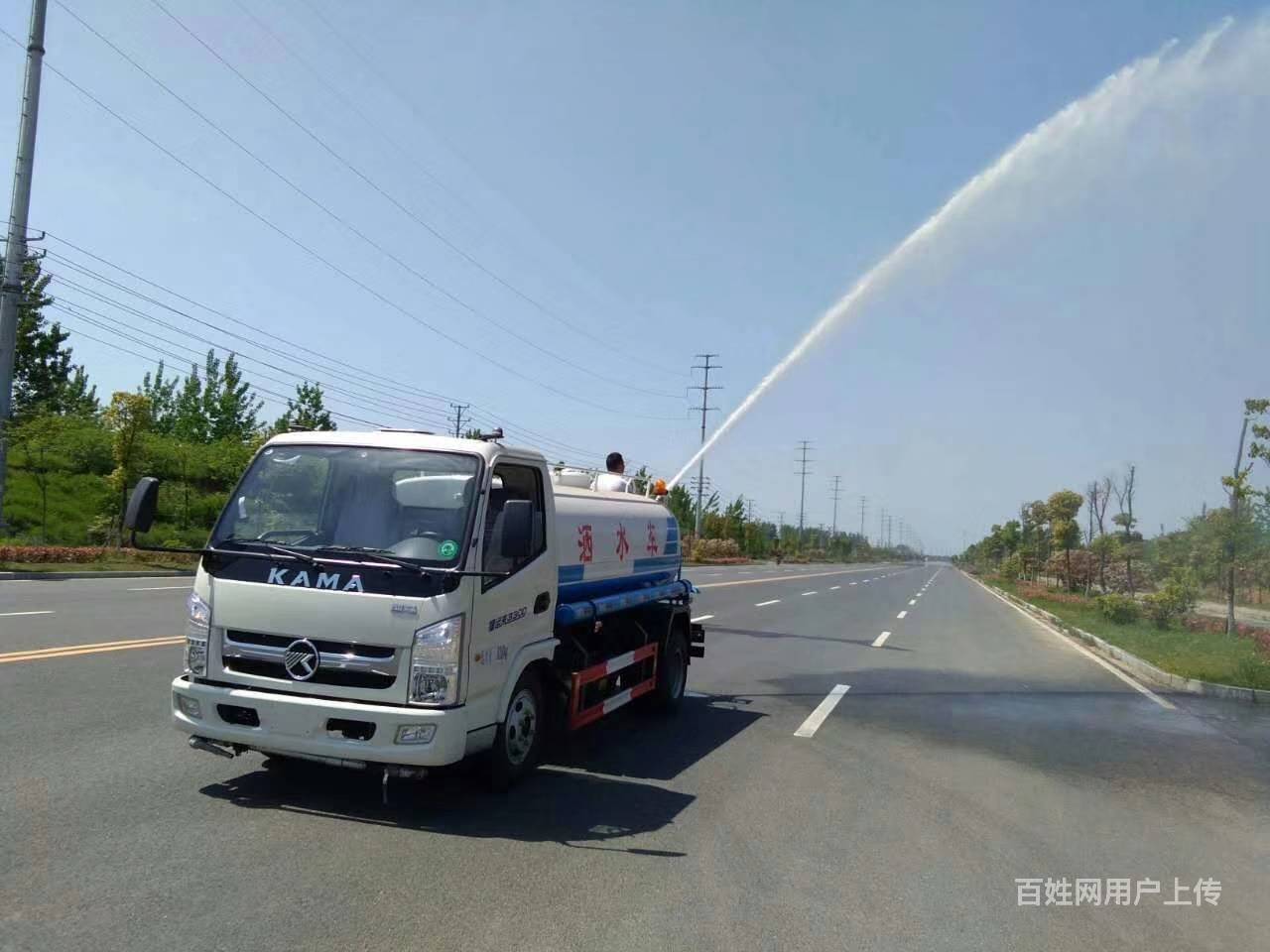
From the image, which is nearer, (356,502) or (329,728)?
(329,728)

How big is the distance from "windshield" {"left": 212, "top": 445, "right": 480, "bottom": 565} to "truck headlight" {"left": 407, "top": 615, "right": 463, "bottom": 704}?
47 centimetres

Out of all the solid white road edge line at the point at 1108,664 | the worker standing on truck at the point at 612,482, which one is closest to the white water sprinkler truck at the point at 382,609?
the worker standing on truck at the point at 612,482

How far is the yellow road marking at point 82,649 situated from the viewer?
9508 millimetres

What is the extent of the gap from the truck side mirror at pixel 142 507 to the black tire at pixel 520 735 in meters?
2.52

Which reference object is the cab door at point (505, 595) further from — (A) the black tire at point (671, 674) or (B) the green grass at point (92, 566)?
(B) the green grass at point (92, 566)

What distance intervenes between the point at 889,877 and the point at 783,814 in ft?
3.72

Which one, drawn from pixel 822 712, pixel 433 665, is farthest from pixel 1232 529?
pixel 433 665

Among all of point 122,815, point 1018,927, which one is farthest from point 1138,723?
point 122,815

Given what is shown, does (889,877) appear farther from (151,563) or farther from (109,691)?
(151,563)

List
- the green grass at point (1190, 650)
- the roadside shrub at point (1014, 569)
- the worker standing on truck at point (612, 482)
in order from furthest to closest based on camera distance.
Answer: the roadside shrub at point (1014, 569) < the green grass at point (1190, 650) < the worker standing on truck at point (612, 482)

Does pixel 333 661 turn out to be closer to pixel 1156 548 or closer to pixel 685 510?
pixel 1156 548

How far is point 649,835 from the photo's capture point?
18.3 ft

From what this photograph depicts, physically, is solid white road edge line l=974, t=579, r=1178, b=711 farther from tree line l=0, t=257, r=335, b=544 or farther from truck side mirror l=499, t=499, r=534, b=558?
tree line l=0, t=257, r=335, b=544

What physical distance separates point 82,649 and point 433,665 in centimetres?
716
